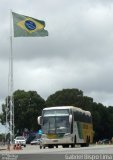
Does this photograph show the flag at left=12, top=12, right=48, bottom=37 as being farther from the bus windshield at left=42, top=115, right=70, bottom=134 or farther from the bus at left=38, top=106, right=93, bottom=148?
the bus windshield at left=42, top=115, right=70, bottom=134

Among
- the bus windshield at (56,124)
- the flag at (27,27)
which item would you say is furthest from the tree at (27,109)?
the flag at (27,27)

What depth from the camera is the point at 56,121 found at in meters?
49.1

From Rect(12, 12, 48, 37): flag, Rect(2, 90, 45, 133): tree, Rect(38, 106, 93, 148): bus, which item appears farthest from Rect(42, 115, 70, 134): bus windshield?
Rect(2, 90, 45, 133): tree

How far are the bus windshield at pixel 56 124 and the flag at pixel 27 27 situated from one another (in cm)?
771

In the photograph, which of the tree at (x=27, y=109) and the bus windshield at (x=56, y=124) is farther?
the tree at (x=27, y=109)

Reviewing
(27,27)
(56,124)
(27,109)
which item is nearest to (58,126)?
(56,124)

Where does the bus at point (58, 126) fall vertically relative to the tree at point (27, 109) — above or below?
below

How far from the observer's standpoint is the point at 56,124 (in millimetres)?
49062

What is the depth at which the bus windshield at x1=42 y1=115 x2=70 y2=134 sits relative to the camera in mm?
48938

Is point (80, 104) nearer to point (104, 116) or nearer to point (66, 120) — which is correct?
point (104, 116)

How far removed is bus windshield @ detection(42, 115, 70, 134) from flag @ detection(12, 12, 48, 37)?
7.71 m

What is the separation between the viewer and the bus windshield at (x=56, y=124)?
1927 inches

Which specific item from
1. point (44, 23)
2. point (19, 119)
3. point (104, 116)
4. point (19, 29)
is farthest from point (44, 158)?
point (104, 116)

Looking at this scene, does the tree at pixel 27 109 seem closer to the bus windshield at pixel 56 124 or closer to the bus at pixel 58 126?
the bus at pixel 58 126
